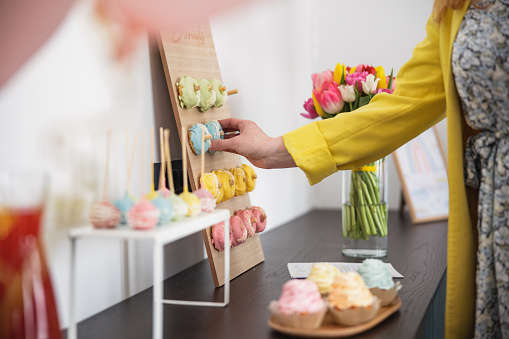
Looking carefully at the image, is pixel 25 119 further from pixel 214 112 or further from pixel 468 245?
pixel 468 245

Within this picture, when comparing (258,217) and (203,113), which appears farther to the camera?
(258,217)

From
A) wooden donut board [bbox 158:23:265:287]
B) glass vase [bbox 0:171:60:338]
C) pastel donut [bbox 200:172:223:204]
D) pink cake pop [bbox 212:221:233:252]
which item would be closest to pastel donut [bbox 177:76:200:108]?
wooden donut board [bbox 158:23:265:287]

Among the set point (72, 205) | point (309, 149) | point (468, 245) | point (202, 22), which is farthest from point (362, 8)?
point (72, 205)

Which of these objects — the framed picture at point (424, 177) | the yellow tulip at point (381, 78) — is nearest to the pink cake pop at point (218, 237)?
the yellow tulip at point (381, 78)

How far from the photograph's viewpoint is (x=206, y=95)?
131cm

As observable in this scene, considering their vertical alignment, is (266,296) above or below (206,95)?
below

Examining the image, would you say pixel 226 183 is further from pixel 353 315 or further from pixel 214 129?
pixel 353 315

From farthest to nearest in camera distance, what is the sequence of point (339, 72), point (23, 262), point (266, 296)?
1. point (339, 72)
2. point (266, 296)
3. point (23, 262)

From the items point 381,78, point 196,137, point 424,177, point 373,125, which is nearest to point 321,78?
point 381,78

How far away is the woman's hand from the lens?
4.05 ft

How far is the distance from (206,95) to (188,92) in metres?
0.07

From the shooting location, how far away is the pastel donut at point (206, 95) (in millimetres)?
1302

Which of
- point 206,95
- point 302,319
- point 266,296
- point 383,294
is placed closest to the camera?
point 302,319

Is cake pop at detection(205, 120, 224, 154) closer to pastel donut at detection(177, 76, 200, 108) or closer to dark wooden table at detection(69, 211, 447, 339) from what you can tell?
pastel donut at detection(177, 76, 200, 108)
